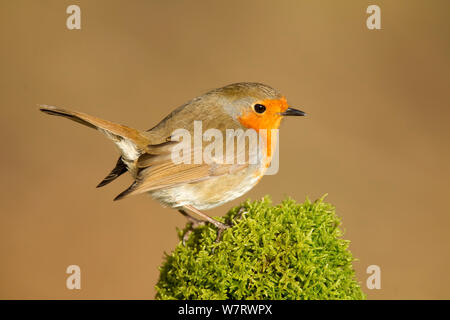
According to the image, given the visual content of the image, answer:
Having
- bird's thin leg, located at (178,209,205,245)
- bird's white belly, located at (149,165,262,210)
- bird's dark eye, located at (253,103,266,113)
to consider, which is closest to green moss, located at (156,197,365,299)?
bird's thin leg, located at (178,209,205,245)

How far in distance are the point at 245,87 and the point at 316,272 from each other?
1.18 metres

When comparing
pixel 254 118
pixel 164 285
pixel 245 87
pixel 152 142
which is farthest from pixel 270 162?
→ pixel 164 285

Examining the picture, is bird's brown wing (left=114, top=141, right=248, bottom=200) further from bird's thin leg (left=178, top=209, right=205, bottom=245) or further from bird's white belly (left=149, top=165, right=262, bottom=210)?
bird's thin leg (left=178, top=209, right=205, bottom=245)

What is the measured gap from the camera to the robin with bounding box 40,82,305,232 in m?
2.67

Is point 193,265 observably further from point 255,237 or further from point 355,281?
point 355,281

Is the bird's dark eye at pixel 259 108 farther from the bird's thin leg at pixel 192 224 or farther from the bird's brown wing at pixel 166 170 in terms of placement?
the bird's thin leg at pixel 192 224

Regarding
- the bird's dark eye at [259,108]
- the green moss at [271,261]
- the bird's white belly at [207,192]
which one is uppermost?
the bird's dark eye at [259,108]

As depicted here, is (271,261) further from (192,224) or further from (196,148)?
(196,148)

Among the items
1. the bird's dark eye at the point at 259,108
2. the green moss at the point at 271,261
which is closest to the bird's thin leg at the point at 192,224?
the green moss at the point at 271,261

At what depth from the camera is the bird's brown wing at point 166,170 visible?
8.55 feet

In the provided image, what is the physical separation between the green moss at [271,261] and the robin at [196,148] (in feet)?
0.85

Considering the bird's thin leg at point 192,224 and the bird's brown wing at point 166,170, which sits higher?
the bird's brown wing at point 166,170
